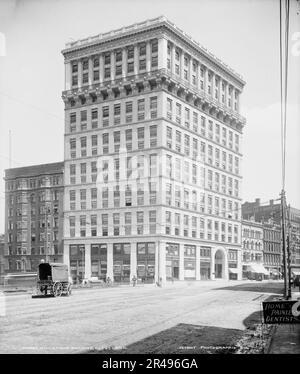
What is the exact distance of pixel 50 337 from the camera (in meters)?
14.2

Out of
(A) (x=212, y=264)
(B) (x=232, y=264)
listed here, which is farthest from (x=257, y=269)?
(A) (x=212, y=264)

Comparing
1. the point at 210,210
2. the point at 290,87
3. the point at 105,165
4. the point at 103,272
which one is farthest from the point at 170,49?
the point at 290,87

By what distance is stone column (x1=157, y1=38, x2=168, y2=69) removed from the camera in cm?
7131

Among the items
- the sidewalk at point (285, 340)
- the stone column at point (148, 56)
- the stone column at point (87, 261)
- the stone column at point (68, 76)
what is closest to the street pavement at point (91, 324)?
Answer: the sidewalk at point (285, 340)

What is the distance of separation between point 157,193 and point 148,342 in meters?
62.7

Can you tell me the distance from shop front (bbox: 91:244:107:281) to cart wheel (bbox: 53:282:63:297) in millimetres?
47130

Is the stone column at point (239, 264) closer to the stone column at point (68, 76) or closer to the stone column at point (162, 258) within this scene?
the stone column at point (162, 258)

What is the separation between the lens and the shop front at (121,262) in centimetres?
7988

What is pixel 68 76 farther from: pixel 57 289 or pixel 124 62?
pixel 57 289

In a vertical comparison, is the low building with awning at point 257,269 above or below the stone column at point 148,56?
below

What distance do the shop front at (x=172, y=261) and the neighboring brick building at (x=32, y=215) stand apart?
24493 millimetres

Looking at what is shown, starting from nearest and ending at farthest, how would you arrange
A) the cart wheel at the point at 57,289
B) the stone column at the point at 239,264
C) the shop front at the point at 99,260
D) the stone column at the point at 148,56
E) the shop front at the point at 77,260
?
the cart wheel at the point at 57,289
the stone column at the point at 148,56
the shop front at the point at 99,260
the shop front at the point at 77,260
the stone column at the point at 239,264

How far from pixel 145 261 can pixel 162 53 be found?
1281 inches
